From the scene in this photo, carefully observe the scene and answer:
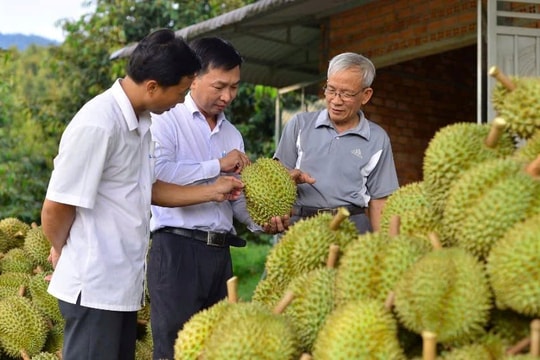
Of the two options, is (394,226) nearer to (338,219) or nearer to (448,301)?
(338,219)

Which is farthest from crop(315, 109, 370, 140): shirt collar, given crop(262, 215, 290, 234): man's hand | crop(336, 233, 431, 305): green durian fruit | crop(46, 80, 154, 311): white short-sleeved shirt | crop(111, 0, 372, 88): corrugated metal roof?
crop(111, 0, 372, 88): corrugated metal roof

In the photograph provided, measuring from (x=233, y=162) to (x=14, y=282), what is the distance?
1434mm

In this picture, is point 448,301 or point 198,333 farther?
point 198,333

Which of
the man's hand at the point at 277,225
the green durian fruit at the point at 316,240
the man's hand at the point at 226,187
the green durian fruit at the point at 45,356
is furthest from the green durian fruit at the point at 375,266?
the green durian fruit at the point at 45,356

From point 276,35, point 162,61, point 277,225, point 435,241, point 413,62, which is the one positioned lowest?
point 277,225

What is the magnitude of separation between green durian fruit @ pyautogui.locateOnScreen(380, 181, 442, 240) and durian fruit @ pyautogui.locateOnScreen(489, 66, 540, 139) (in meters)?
0.29

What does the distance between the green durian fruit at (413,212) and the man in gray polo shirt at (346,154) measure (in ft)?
4.64

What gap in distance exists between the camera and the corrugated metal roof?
611 cm

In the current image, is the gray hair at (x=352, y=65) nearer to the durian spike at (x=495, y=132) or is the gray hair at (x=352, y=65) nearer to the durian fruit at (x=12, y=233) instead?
the durian spike at (x=495, y=132)

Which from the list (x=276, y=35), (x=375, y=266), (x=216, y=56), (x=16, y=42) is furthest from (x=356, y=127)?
(x=16, y=42)

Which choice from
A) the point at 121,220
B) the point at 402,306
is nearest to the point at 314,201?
the point at 121,220

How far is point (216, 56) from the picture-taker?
10.2 ft

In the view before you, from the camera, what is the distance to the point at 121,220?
254cm

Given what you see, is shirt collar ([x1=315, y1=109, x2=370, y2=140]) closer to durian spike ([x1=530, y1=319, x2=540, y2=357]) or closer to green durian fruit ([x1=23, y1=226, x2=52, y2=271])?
green durian fruit ([x1=23, y1=226, x2=52, y2=271])
